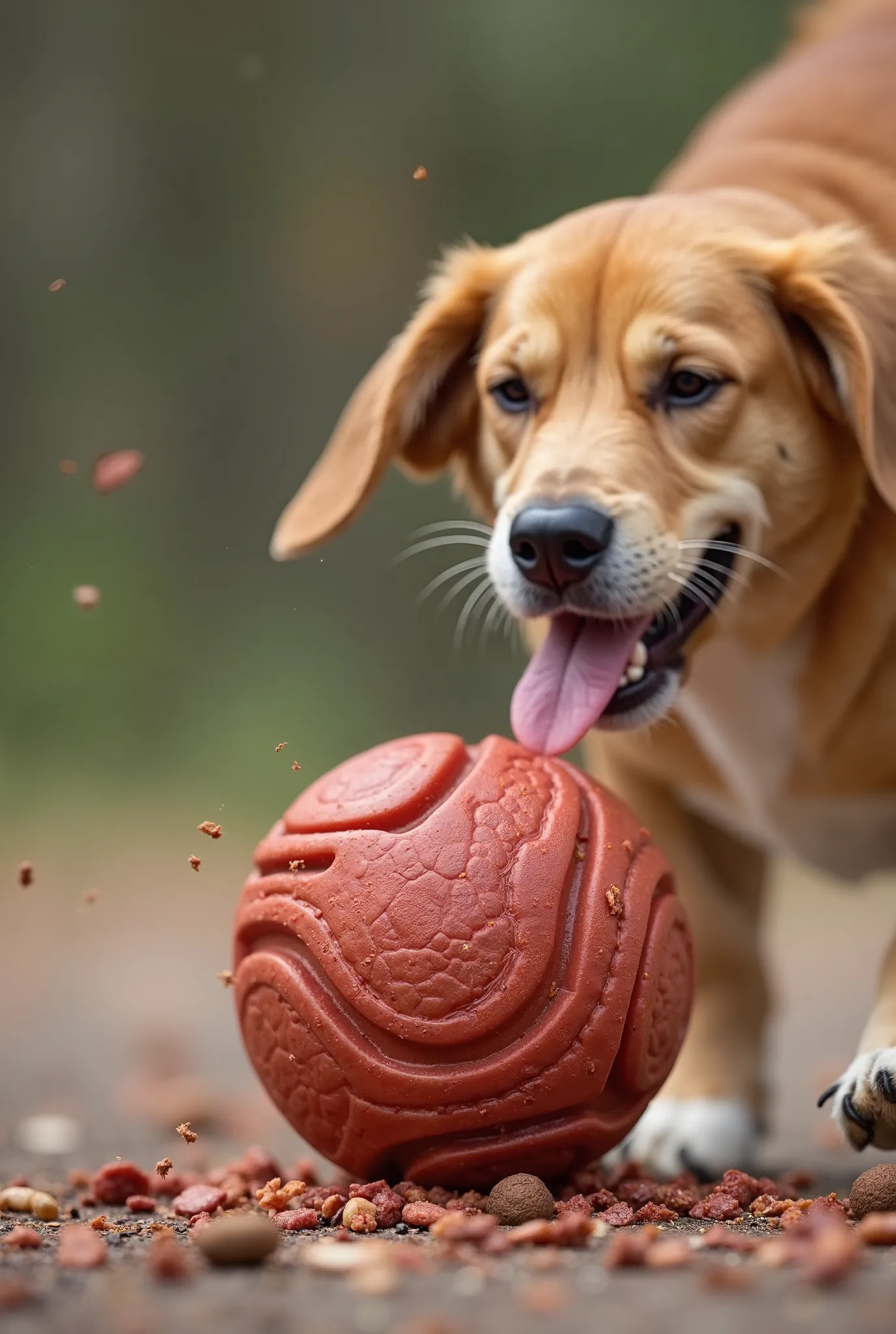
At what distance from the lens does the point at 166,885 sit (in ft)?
25.3

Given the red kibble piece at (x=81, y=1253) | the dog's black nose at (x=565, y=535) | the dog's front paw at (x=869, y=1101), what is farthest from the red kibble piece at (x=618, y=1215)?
the dog's black nose at (x=565, y=535)

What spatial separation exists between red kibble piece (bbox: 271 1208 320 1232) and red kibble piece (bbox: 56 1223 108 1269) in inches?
11.0

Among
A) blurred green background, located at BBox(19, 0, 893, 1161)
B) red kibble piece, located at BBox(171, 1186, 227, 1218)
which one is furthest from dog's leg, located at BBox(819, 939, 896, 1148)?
blurred green background, located at BBox(19, 0, 893, 1161)

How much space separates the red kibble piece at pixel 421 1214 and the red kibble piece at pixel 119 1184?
2.02 feet

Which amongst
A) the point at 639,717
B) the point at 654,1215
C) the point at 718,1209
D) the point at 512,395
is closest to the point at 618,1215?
the point at 654,1215

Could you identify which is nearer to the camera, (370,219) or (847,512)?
(847,512)

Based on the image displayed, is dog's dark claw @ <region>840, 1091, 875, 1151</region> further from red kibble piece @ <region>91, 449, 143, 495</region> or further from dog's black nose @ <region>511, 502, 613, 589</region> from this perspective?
red kibble piece @ <region>91, 449, 143, 495</region>

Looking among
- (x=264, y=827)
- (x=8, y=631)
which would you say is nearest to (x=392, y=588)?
(x=8, y=631)

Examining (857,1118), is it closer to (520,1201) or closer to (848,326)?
(520,1201)

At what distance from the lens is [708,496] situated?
2.80 m

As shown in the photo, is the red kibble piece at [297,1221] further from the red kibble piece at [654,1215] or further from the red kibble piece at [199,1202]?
the red kibble piece at [654,1215]

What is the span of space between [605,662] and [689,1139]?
2.86 feet

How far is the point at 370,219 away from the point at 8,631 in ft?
10.9

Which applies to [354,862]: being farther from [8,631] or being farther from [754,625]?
[8,631]
